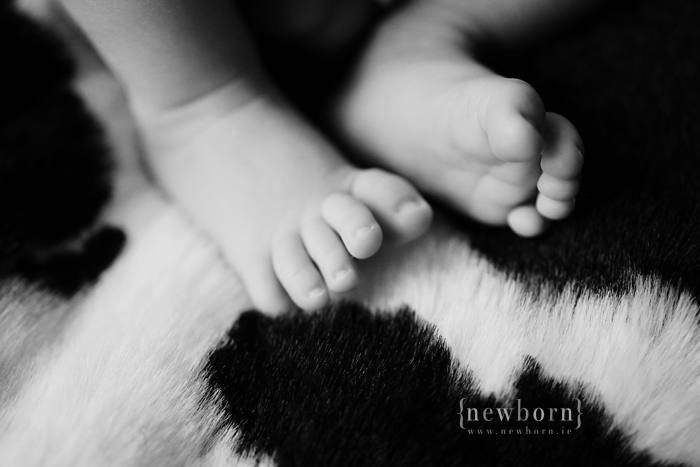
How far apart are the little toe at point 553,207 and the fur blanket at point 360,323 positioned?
15mm

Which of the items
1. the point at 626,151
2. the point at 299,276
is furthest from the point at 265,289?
the point at 626,151

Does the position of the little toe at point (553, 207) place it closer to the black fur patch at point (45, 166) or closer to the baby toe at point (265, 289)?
the baby toe at point (265, 289)

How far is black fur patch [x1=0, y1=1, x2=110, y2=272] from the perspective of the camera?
466 millimetres

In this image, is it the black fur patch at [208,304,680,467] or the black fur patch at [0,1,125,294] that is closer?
the black fur patch at [208,304,680,467]

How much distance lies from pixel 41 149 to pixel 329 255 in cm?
26

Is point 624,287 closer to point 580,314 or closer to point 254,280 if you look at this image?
point 580,314

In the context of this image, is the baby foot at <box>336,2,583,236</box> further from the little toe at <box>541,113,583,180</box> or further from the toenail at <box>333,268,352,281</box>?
the toenail at <box>333,268,352,281</box>

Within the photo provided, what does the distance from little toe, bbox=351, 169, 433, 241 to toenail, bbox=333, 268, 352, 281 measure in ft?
0.15

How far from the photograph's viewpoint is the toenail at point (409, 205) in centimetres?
44

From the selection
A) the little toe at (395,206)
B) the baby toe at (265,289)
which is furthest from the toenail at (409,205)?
the baby toe at (265,289)

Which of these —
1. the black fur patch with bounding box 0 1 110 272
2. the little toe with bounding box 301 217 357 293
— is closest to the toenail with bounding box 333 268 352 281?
the little toe with bounding box 301 217 357 293

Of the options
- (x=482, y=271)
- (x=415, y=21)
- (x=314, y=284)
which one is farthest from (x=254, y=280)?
(x=415, y=21)

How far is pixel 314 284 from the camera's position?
432 mm

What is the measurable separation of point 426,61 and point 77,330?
34 cm
